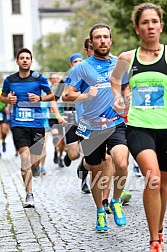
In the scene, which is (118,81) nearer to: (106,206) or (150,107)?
(150,107)

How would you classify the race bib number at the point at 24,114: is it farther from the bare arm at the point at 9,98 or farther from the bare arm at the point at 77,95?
the bare arm at the point at 77,95

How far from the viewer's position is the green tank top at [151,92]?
5426mm

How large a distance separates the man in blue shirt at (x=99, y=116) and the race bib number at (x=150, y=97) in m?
1.39

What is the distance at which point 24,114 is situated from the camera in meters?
9.09

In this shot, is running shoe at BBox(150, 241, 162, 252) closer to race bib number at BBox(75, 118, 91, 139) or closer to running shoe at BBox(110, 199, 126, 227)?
running shoe at BBox(110, 199, 126, 227)

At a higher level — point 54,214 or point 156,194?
point 156,194

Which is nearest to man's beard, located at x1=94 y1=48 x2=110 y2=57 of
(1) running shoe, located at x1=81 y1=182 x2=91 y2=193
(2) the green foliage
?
(1) running shoe, located at x1=81 y1=182 x2=91 y2=193

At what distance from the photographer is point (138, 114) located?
550cm

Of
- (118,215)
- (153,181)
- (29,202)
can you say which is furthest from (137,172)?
(153,181)

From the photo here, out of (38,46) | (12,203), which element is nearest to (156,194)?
(12,203)

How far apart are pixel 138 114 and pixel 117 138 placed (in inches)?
55.6

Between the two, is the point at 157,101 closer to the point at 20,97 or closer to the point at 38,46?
the point at 20,97

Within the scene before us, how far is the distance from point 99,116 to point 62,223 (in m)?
1.31

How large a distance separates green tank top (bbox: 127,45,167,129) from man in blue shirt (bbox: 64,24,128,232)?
4.57ft
